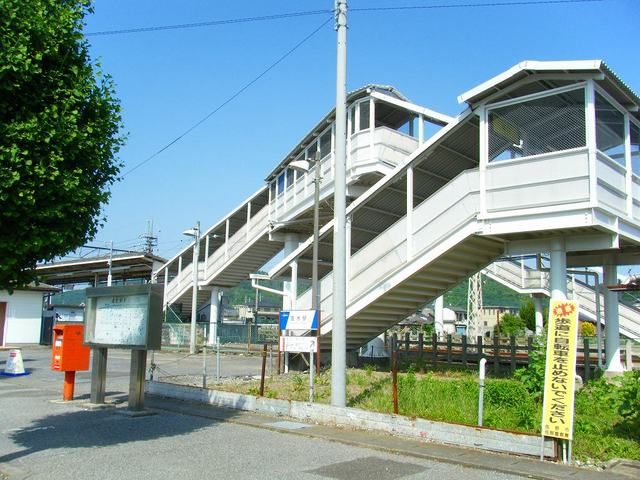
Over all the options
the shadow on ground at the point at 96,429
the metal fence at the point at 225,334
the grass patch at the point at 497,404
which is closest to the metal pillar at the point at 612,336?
the grass patch at the point at 497,404

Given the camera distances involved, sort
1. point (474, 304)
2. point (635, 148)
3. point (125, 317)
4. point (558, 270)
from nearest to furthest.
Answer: point (125, 317), point (558, 270), point (635, 148), point (474, 304)

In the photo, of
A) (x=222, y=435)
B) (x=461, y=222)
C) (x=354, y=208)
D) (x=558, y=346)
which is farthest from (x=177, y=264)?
(x=558, y=346)

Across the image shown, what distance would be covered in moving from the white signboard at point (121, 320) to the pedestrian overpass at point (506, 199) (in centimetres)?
641

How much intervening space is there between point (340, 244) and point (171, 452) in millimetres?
4808

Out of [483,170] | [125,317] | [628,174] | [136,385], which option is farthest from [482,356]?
[125,317]

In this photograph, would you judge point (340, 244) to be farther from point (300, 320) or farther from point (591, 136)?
point (591, 136)

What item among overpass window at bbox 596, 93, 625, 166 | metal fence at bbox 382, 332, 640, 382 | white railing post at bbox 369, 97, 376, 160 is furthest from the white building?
overpass window at bbox 596, 93, 625, 166

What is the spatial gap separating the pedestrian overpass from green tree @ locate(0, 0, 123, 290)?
8.92 m

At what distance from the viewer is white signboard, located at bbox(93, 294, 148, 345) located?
38.1ft

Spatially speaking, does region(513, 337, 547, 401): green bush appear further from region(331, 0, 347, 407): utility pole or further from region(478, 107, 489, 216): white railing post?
region(478, 107, 489, 216): white railing post

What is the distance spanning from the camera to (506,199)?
1398 cm

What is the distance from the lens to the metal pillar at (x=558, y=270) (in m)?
14.1

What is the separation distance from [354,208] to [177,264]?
26410 millimetres

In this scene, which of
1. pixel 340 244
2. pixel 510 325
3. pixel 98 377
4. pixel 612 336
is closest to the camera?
pixel 340 244
